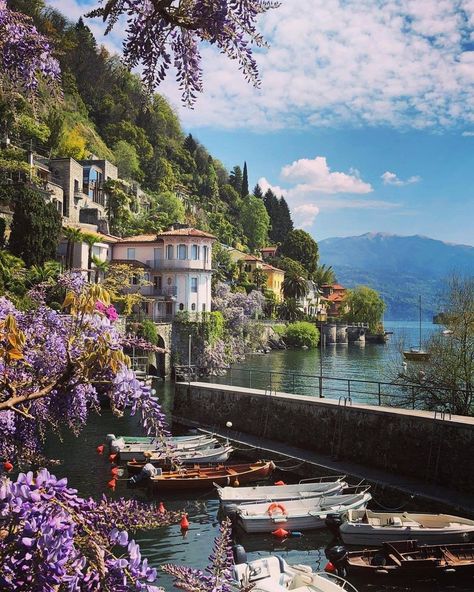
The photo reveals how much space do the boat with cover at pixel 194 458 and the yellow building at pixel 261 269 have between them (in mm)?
75492

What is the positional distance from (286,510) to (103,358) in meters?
18.4

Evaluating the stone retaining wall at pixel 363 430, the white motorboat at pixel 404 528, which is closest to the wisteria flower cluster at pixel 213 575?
the white motorboat at pixel 404 528

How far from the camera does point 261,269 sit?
107812mm

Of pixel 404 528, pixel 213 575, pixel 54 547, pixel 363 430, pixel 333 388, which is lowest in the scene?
pixel 404 528

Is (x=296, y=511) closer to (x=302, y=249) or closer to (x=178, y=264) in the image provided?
(x=178, y=264)

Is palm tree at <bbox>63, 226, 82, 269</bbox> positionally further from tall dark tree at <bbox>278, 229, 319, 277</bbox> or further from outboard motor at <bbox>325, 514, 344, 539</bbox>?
tall dark tree at <bbox>278, 229, 319, 277</bbox>

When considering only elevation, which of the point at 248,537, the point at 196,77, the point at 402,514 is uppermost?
the point at 196,77

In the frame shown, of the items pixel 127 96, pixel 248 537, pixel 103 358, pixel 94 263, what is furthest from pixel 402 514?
pixel 127 96

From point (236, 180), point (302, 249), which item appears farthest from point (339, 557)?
point (236, 180)

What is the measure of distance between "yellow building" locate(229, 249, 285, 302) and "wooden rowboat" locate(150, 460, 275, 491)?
255 feet

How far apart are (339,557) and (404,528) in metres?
2.26

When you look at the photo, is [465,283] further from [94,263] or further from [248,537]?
[94,263]

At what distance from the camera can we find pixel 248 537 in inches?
755

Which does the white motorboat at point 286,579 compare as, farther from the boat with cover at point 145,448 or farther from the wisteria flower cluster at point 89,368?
the boat with cover at point 145,448
